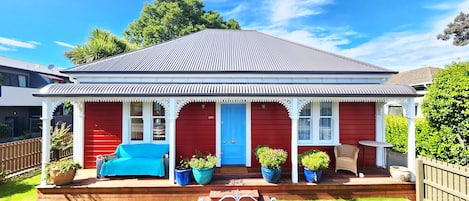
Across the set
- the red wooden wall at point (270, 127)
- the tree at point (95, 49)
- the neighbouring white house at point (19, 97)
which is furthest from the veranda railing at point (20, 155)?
the red wooden wall at point (270, 127)

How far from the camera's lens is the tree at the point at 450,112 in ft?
22.3

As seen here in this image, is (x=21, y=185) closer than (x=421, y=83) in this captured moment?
Yes

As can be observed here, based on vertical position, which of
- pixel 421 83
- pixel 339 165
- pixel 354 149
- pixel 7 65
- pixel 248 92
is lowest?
pixel 339 165

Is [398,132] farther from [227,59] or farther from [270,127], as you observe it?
[227,59]

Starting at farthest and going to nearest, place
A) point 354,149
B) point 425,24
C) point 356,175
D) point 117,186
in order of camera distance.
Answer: point 425,24 → point 354,149 → point 356,175 → point 117,186

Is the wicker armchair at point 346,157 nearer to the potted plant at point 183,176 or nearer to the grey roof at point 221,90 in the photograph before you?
the grey roof at point 221,90

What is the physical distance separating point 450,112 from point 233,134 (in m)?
7.09

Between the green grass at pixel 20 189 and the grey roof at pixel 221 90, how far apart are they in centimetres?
286

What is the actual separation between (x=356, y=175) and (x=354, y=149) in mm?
848

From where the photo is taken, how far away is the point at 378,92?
638 centimetres

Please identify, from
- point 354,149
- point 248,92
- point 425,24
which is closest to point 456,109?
point 354,149

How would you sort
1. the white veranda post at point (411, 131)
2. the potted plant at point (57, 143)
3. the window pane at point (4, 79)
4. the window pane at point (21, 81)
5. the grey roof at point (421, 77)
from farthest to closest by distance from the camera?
the window pane at point (21, 81)
the grey roof at point (421, 77)
the window pane at point (4, 79)
the potted plant at point (57, 143)
the white veranda post at point (411, 131)

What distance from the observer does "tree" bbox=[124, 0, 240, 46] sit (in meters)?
23.1

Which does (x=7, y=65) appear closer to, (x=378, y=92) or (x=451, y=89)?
(x=378, y=92)
